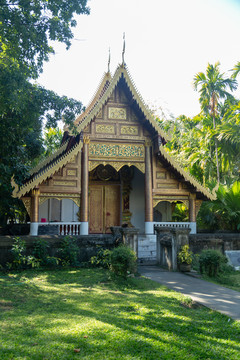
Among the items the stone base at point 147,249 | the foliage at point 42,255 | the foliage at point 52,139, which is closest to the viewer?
the foliage at point 42,255

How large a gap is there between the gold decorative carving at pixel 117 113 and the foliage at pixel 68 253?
19.4ft

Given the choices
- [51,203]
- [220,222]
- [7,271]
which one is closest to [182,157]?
[220,222]

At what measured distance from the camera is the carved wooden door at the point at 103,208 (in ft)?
53.4

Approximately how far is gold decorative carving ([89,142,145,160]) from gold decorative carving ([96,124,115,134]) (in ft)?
1.77

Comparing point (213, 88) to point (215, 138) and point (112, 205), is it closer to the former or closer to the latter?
point (215, 138)

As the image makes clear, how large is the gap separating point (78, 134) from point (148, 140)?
3.13 meters

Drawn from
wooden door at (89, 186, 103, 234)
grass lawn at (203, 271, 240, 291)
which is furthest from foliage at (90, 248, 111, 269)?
wooden door at (89, 186, 103, 234)

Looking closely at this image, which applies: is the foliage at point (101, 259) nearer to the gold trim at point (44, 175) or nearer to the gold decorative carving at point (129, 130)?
the gold trim at point (44, 175)

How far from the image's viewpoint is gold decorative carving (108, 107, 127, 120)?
13.5 meters

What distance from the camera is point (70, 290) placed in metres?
6.70

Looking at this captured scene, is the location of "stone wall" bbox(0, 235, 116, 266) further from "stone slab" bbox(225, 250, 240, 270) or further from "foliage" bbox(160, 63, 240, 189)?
"foliage" bbox(160, 63, 240, 189)

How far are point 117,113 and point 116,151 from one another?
1.71 metres

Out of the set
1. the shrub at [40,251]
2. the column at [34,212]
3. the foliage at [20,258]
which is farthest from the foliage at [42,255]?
the column at [34,212]

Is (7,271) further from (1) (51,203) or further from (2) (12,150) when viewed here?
(1) (51,203)
